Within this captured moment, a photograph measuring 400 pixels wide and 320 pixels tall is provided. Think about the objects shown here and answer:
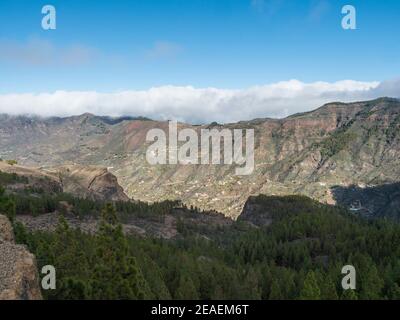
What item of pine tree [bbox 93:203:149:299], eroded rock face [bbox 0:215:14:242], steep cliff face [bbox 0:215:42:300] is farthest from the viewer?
pine tree [bbox 93:203:149:299]

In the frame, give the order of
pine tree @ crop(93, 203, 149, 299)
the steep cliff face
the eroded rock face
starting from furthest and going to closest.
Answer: pine tree @ crop(93, 203, 149, 299) < the eroded rock face < the steep cliff face

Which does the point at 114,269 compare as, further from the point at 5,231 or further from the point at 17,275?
the point at 17,275

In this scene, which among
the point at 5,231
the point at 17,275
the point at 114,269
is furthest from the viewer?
the point at 114,269

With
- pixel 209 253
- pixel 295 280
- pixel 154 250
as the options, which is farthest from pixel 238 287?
pixel 209 253

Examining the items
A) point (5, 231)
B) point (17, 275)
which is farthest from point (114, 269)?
point (17, 275)

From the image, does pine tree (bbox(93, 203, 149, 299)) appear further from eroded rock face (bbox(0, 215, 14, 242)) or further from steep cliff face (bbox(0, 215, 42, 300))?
steep cliff face (bbox(0, 215, 42, 300))

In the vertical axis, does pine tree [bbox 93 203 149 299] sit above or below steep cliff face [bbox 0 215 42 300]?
below

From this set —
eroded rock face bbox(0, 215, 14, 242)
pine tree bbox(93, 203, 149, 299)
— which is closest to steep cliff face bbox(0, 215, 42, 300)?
eroded rock face bbox(0, 215, 14, 242)
